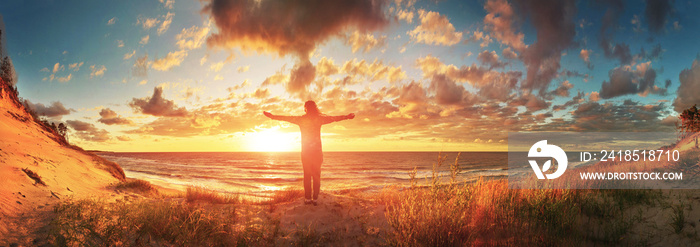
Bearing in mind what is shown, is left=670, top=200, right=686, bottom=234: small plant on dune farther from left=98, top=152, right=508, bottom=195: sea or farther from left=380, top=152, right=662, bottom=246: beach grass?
left=98, top=152, right=508, bottom=195: sea

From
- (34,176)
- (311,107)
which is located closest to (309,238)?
(311,107)

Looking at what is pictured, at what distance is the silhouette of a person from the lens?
7.85 meters

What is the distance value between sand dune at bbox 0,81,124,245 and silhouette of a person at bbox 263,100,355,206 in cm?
491

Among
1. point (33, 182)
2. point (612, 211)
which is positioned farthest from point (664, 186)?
point (33, 182)

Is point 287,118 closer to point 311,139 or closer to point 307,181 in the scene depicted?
point 311,139

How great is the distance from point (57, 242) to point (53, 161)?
8.32 meters

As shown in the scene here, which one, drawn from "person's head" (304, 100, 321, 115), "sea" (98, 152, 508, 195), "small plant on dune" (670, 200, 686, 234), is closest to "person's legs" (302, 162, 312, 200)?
"person's head" (304, 100, 321, 115)

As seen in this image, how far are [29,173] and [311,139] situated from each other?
7.05 m

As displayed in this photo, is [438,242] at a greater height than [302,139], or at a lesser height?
lesser

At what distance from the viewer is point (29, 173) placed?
7.44 m

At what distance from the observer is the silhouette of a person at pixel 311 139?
25.8 feet

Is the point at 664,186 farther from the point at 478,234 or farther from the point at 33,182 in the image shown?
the point at 33,182

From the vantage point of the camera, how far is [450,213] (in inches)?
201

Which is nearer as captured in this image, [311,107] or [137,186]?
[311,107]
